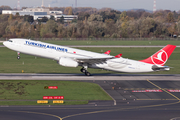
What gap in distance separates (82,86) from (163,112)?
15119mm

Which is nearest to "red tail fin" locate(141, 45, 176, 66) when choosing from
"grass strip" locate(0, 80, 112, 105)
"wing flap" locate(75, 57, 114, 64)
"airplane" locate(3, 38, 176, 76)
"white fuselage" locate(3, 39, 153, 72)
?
"airplane" locate(3, 38, 176, 76)

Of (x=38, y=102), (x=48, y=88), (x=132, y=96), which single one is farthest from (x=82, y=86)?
(x=38, y=102)

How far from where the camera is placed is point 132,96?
3503 centimetres

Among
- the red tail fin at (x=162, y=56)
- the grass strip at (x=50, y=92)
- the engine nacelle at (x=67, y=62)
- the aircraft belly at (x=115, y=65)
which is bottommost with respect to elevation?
the grass strip at (x=50, y=92)

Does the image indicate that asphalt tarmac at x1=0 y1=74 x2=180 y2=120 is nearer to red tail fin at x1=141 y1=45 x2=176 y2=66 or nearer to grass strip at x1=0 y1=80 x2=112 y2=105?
grass strip at x1=0 y1=80 x2=112 y2=105

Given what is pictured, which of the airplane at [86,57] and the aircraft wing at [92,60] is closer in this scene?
the aircraft wing at [92,60]

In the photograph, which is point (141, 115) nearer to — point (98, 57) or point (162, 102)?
point (162, 102)

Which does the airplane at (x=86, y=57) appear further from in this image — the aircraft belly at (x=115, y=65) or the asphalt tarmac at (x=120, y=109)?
the asphalt tarmac at (x=120, y=109)

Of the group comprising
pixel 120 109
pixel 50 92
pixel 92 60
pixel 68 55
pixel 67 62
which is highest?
pixel 68 55

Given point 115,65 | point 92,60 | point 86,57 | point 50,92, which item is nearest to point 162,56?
point 115,65

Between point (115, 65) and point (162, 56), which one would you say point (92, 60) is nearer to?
point (115, 65)

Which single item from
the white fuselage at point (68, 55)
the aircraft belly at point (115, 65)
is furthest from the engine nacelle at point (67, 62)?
the aircraft belly at point (115, 65)

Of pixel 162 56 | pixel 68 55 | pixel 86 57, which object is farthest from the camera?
pixel 86 57

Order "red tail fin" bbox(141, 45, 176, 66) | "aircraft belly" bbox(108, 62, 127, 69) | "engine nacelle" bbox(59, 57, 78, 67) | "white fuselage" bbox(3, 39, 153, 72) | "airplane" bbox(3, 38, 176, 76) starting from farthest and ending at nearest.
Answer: "aircraft belly" bbox(108, 62, 127, 69) → "white fuselage" bbox(3, 39, 153, 72) → "airplane" bbox(3, 38, 176, 76) → "red tail fin" bbox(141, 45, 176, 66) → "engine nacelle" bbox(59, 57, 78, 67)
